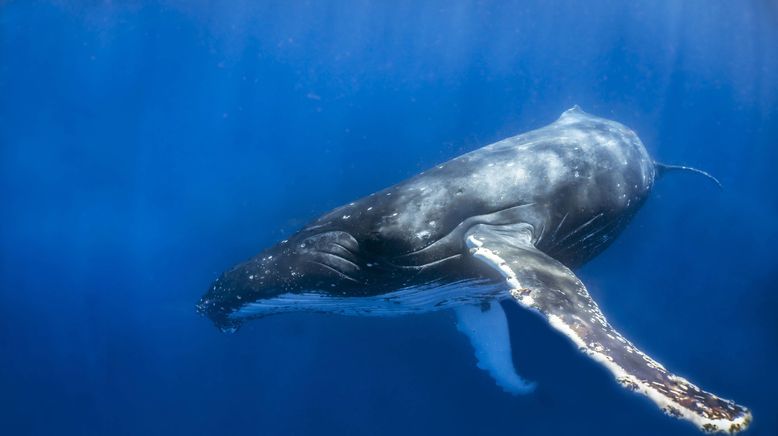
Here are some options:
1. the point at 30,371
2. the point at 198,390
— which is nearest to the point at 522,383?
the point at 198,390

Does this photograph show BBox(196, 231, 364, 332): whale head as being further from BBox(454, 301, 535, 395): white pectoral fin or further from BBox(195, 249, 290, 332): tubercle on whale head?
BBox(454, 301, 535, 395): white pectoral fin

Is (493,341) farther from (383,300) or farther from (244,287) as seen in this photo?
(244,287)

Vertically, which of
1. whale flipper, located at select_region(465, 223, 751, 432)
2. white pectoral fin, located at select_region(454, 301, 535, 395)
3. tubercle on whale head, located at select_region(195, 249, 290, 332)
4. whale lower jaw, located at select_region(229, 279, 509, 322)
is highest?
tubercle on whale head, located at select_region(195, 249, 290, 332)

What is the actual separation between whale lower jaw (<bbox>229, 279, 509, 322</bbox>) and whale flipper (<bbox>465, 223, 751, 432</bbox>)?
1.49 meters

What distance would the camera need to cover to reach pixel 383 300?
7.41 meters

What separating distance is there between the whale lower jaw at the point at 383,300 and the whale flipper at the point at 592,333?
149 cm

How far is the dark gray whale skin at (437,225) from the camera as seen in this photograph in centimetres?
634

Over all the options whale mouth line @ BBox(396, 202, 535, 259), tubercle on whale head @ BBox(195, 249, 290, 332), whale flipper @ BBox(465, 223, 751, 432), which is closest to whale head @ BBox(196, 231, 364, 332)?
tubercle on whale head @ BBox(195, 249, 290, 332)

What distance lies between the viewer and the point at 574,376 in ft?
39.5

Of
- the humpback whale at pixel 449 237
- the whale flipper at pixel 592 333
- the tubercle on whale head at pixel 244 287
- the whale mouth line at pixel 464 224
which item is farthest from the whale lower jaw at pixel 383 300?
the whale flipper at pixel 592 333

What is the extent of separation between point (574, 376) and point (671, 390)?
9496mm

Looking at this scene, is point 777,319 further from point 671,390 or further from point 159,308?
point 159,308

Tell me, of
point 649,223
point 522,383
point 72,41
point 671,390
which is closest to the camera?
point 671,390

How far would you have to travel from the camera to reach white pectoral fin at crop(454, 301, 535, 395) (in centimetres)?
929
